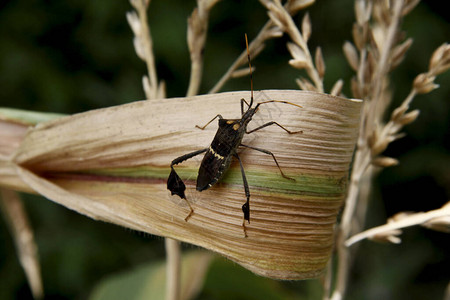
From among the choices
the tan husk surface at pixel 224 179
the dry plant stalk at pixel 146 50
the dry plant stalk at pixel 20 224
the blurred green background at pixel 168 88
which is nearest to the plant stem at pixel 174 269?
the tan husk surface at pixel 224 179

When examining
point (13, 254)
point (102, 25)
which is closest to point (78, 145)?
point (102, 25)

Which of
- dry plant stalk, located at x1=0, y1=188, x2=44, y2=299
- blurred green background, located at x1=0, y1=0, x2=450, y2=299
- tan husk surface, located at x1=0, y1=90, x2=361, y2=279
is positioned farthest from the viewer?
blurred green background, located at x1=0, y1=0, x2=450, y2=299

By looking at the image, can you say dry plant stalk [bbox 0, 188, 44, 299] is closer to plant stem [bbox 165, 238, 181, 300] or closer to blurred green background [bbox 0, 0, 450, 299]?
plant stem [bbox 165, 238, 181, 300]

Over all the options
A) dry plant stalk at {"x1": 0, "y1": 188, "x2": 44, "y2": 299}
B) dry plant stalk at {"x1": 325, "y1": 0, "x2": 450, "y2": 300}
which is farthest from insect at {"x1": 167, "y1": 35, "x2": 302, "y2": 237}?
dry plant stalk at {"x1": 0, "y1": 188, "x2": 44, "y2": 299}

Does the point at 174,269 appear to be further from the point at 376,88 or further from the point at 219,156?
the point at 376,88

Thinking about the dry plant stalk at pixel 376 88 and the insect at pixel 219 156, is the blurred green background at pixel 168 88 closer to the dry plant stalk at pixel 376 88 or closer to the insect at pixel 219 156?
the dry plant stalk at pixel 376 88

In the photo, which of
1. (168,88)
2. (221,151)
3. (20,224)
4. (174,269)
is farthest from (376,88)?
(168,88)
